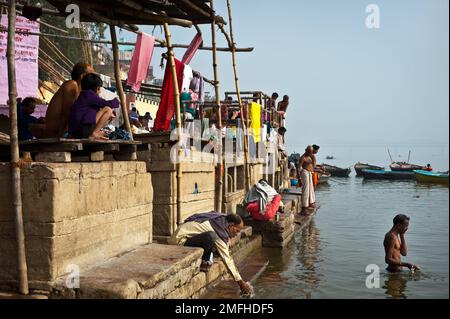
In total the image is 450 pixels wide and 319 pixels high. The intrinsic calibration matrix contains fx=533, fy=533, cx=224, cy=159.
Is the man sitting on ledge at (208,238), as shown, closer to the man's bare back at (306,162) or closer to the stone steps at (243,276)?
the stone steps at (243,276)

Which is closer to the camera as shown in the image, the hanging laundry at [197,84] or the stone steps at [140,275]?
the stone steps at [140,275]

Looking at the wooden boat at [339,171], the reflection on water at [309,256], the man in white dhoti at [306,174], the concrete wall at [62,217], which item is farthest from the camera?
the wooden boat at [339,171]

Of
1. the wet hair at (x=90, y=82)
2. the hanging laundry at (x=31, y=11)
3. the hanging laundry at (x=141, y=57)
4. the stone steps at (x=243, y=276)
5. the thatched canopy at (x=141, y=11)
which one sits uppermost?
the thatched canopy at (x=141, y=11)

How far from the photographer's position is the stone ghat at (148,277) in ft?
16.4

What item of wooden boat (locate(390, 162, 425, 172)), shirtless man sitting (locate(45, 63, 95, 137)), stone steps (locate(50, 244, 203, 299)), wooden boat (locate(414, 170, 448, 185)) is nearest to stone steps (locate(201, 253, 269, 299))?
stone steps (locate(50, 244, 203, 299))

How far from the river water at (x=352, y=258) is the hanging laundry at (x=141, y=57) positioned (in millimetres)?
3994

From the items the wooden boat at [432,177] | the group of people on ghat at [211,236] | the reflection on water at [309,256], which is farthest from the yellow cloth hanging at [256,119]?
the wooden boat at [432,177]

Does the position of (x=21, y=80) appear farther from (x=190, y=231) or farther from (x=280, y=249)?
(x=280, y=249)

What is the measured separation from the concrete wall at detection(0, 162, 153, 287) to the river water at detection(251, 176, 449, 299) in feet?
9.57

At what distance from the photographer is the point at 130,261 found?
6.10 m

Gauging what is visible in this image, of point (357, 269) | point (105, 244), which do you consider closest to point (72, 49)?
point (357, 269)

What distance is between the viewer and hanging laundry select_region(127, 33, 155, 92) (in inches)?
337

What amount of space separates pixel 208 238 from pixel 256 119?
29.1 feet

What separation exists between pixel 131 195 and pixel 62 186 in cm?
163
